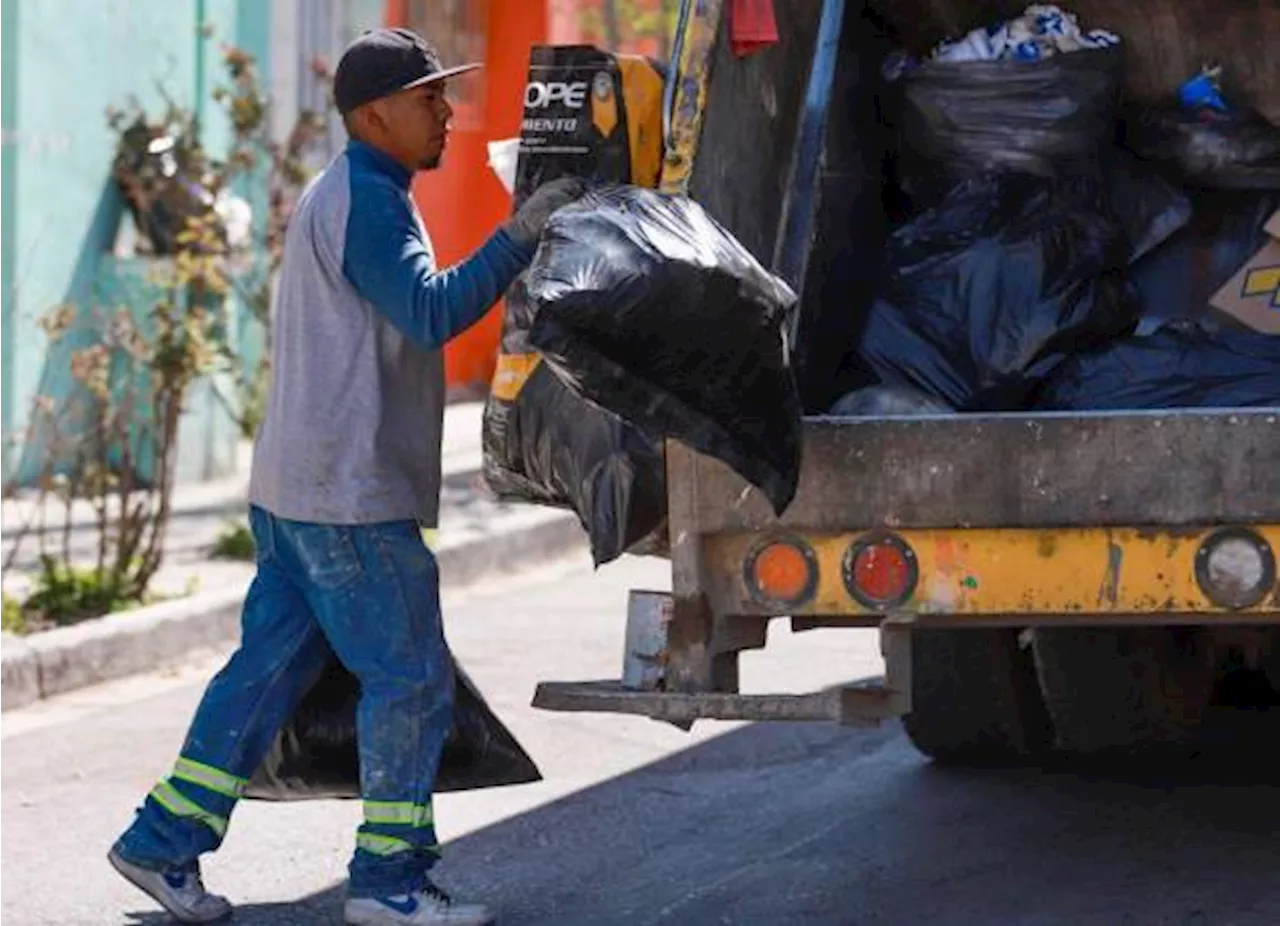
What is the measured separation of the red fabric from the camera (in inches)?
228

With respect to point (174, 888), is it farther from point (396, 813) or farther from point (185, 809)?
point (396, 813)

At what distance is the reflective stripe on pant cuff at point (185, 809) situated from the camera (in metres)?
5.67

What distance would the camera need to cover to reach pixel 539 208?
18.0ft

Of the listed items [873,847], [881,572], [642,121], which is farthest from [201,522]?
[881,572]

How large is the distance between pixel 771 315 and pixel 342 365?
848 millimetres

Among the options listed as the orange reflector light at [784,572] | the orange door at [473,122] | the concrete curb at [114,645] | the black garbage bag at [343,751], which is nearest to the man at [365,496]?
the black garbage bag at [343,751]

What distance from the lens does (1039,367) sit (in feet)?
19.5

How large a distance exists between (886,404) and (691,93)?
68cm

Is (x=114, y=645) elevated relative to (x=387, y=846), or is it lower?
lower

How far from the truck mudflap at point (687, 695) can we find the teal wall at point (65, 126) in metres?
5.35

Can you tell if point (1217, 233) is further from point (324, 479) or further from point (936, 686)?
point (324, 479)

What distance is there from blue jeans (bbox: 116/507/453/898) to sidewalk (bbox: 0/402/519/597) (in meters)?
2.64

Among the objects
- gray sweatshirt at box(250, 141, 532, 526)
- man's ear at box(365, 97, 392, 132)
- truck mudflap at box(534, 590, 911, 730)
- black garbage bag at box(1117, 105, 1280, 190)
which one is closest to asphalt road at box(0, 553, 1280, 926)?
truck mudflap at box(534, 590, 911, 730)

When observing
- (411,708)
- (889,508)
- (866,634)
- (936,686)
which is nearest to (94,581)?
(866,634)
